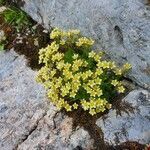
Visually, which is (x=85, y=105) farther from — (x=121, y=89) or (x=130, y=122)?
(x=130, y=122)

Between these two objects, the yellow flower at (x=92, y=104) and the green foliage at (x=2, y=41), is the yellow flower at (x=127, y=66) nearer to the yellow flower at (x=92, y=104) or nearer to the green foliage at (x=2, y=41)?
the yellow flower at (x=92, y=104)

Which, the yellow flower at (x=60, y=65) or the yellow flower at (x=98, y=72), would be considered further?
the yellow flower at (x=60, y=65)

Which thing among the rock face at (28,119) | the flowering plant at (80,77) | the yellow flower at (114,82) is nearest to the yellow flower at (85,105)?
the flowering plant at (80,77)

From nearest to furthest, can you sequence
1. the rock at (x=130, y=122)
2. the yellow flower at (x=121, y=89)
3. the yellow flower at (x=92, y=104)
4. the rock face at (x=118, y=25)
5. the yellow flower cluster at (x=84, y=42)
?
the rock at (x=130, y=122), the rock face at (x=118, y=25), the yellow flower at (x=92, y=104), the yellow flower at (x=121, y=89), the yellow flower cluster at (x=84, y=42)

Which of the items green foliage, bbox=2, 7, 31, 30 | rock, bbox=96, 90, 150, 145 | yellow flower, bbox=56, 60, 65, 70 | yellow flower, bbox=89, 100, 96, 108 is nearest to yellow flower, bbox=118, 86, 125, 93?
rock, bbox=96, 90, 150, 145

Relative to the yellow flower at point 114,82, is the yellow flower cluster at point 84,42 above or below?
above

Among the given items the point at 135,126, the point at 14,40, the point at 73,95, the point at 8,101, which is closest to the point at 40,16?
the point at 14,40

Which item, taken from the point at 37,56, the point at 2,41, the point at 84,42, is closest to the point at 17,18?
the point at 2,41
